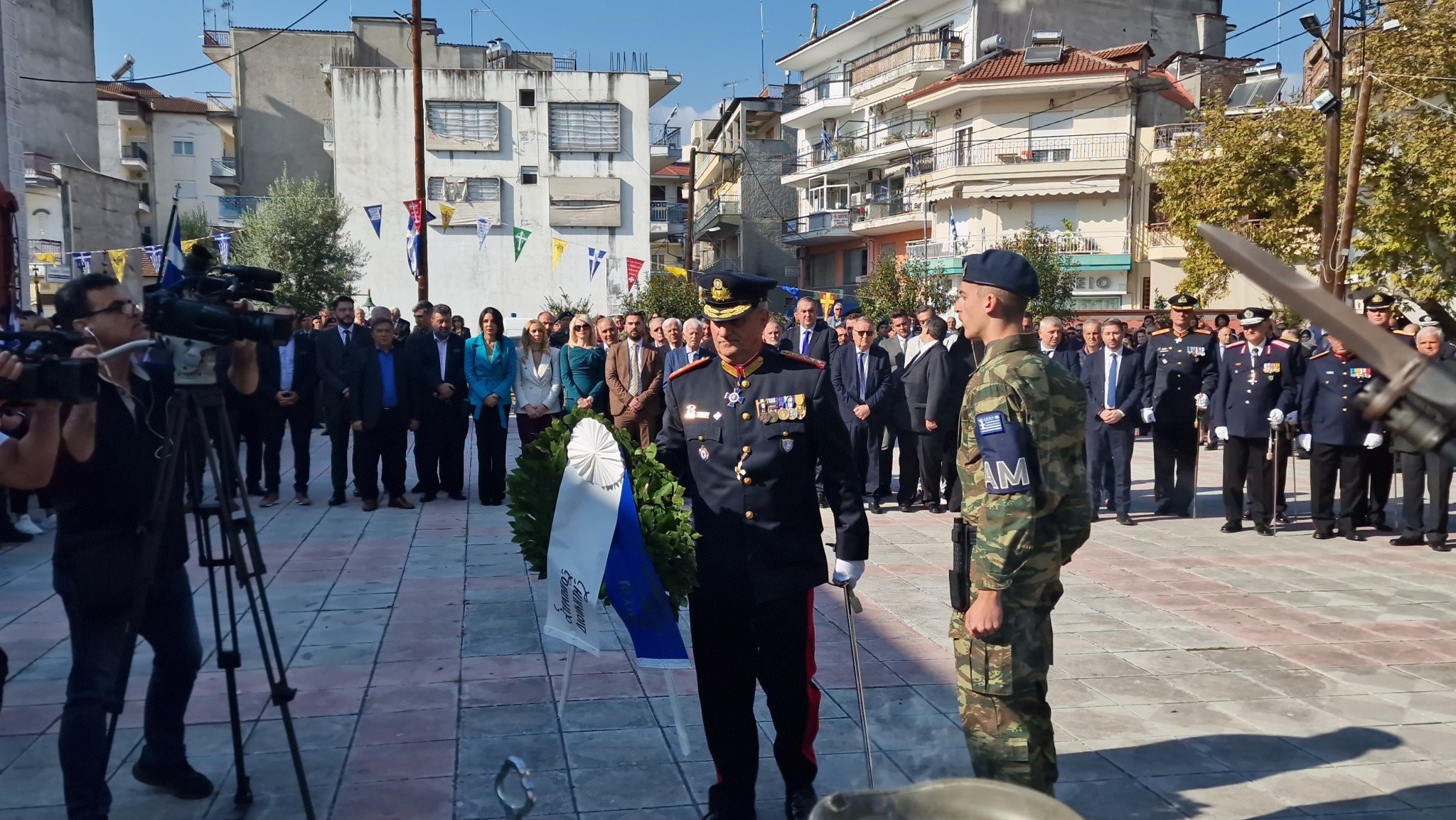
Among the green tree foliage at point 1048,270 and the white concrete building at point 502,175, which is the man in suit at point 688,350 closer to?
the green tree foliage at point 1048,270

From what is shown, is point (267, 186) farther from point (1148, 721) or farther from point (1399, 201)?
point (1148, 721)

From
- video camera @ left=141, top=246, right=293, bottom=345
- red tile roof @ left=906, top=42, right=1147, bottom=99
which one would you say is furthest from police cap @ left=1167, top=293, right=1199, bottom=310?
red tile roof @ left=906, top=42, right=1147, bottom=99

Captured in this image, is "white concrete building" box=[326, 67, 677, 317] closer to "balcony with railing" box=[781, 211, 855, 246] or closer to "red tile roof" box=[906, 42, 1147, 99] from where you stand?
"balcony with railing" box=[781, 211, 855, 246]

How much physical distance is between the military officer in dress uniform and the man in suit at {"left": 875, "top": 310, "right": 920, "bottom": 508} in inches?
121

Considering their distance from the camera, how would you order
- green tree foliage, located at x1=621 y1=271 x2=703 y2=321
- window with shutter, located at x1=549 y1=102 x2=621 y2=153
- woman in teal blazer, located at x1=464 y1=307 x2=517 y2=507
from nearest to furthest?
woman in teal blazer, located at x1=464 y1=307 x2=517 y2=507 → green tree foliage, located at x1=621 y1=271 x2=703 y2=321 → window with shutter, located at x1=549 y1=102 x2=621 y2=153

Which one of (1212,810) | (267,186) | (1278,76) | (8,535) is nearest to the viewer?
(1212,810)

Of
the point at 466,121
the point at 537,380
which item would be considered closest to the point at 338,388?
the point at 537,380

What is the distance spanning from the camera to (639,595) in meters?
4.53

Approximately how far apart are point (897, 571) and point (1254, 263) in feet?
22.6

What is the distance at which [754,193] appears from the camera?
59.7 meters

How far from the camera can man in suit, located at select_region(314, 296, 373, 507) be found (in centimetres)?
1163

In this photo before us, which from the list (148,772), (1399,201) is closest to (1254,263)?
(148,772)

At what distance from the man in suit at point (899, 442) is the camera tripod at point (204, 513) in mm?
8291

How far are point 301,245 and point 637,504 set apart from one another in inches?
1451
